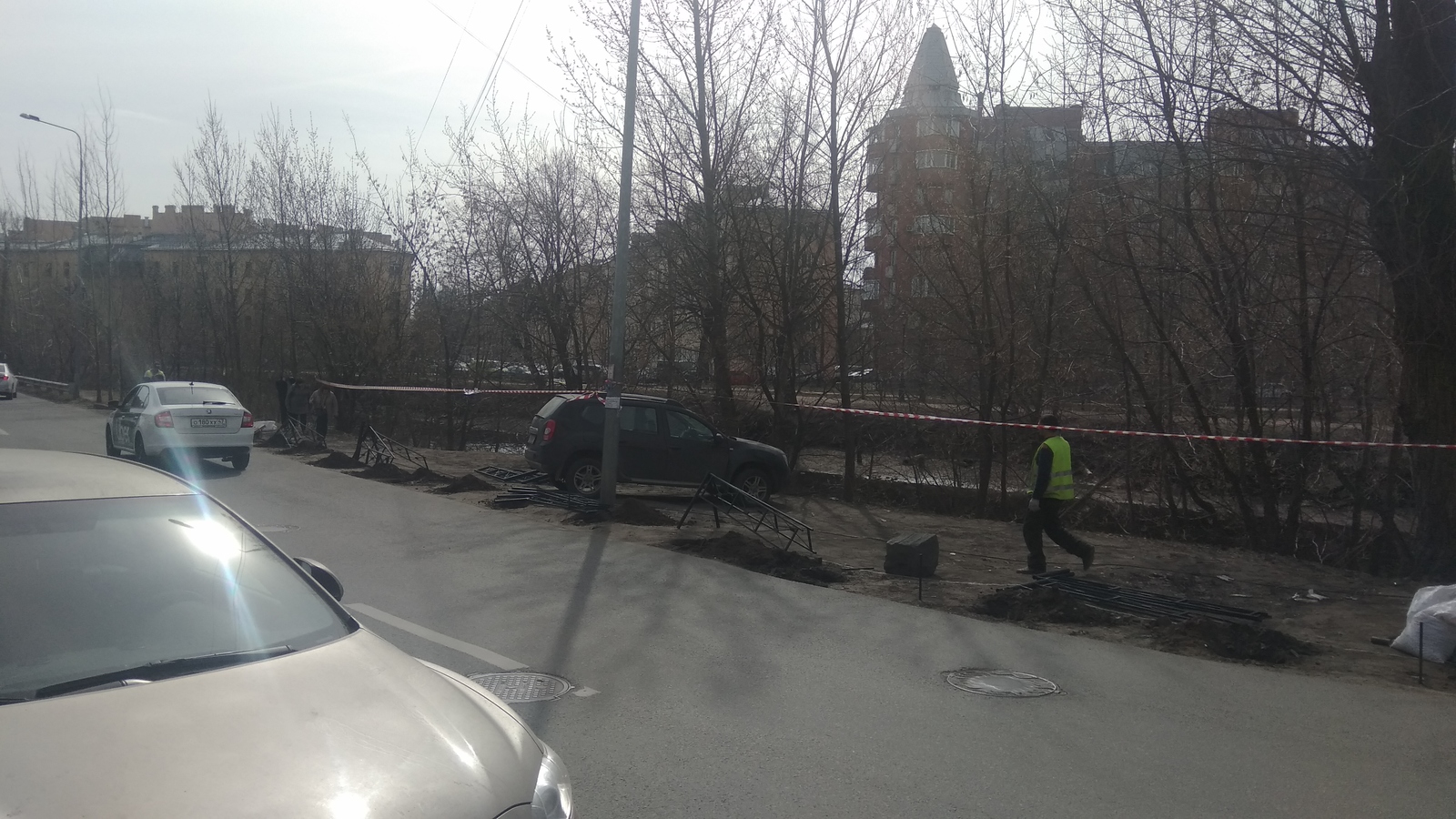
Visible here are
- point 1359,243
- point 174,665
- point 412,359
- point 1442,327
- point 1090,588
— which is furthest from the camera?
point 412,359

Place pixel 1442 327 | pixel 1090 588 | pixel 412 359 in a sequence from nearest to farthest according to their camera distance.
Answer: pixel 1090 588 < pixel 1442 327 < pixel 412 359

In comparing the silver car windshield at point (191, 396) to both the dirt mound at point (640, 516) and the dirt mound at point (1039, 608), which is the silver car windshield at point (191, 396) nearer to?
the dirt mound at point (640, 516)

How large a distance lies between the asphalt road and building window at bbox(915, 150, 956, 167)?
11.4 metres

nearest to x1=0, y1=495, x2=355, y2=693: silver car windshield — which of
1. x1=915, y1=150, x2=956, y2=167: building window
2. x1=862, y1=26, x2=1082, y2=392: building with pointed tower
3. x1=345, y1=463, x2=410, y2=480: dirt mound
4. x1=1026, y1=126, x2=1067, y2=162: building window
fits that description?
x1=862, y1=26, x2=1082, y2=392: building with pointed tower

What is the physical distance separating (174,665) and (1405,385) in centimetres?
1175

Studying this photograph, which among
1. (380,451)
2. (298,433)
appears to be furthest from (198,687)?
(298,433)

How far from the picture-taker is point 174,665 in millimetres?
3078

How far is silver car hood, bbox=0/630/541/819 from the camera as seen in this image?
7.81 feet

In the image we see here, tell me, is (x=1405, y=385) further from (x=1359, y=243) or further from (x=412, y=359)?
(x=412, y=359)

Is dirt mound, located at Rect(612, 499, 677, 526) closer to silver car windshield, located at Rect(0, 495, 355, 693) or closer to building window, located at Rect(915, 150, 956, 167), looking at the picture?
building window, located at Rect(915, 150, 956, 167)

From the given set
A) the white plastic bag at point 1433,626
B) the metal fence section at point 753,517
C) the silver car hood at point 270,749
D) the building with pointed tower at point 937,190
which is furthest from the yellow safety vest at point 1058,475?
the silver car hood at point 270,749

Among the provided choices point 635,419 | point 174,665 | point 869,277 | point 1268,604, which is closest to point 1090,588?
point 1268,604

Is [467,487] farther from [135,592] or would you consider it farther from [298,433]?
[135,592]

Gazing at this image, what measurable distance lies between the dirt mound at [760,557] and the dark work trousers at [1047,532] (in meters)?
2.10
